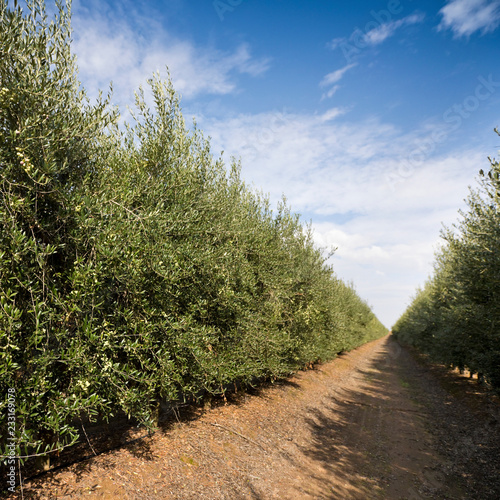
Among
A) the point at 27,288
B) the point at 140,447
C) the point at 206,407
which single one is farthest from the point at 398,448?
the point at 27,288

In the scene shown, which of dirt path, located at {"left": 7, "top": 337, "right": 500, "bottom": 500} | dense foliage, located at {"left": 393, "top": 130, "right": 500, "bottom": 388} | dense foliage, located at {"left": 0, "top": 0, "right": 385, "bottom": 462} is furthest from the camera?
dense foliage, located at {"left": 393, "top": 130, "right": 500, "bottom": 388}

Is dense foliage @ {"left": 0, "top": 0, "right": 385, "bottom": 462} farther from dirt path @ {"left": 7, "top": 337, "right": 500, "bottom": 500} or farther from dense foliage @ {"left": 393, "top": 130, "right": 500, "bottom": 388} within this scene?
dense foliage @ {"left": 393, "top": 130, "right": 500, "bottom": 388}

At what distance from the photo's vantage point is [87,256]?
806cm

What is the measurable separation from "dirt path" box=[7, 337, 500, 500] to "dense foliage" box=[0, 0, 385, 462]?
2.13 m

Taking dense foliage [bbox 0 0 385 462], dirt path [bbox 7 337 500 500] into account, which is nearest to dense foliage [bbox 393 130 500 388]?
dirt path [bbox 7 337 500 500]

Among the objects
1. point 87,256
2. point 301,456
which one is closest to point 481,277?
point 301,456

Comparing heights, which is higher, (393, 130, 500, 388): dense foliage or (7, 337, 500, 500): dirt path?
(393, 130, 500, 388): dense foliage

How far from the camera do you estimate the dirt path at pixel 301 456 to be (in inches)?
371

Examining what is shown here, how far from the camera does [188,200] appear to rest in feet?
39.1

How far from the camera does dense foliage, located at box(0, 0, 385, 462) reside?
681cm

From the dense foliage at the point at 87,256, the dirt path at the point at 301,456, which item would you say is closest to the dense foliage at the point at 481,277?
the dirt path at the point at 301,456

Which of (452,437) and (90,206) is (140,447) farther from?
(452,437)

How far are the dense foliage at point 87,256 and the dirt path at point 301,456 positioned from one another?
213cm

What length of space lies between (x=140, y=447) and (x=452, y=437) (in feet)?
51.5
